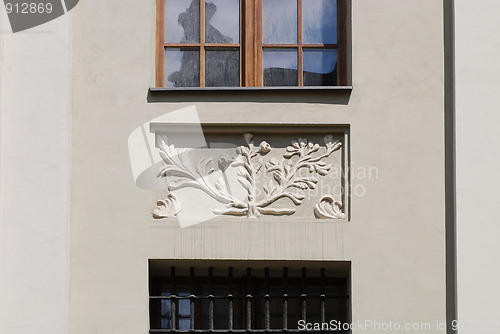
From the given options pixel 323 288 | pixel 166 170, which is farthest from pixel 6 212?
pixel 323 288

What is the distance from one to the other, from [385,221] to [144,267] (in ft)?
6.71

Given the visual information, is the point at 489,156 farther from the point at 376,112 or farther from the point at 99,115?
the point at 99,115

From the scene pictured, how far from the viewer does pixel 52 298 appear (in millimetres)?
8758

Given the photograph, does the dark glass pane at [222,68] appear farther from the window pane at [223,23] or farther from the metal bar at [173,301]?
the metal bar at [173,301]

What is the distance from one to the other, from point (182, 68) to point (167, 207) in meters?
1.29

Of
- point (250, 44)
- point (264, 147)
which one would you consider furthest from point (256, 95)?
point (250, 44)

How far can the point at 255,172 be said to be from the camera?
9148mm

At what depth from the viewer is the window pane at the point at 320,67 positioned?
9.46 m

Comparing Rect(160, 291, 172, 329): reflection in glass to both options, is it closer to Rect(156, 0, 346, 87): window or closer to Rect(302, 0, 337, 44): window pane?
Rect(156, 0, 346, 87): window

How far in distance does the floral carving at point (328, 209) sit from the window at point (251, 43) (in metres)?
1.08

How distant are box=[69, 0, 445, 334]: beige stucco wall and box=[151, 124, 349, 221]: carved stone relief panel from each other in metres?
0.13

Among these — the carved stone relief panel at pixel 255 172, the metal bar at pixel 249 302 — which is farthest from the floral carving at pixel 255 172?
the metal bar at pixel 249 302

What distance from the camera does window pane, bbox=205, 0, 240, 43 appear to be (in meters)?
9.54

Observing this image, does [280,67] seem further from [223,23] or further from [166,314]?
[166,314]
